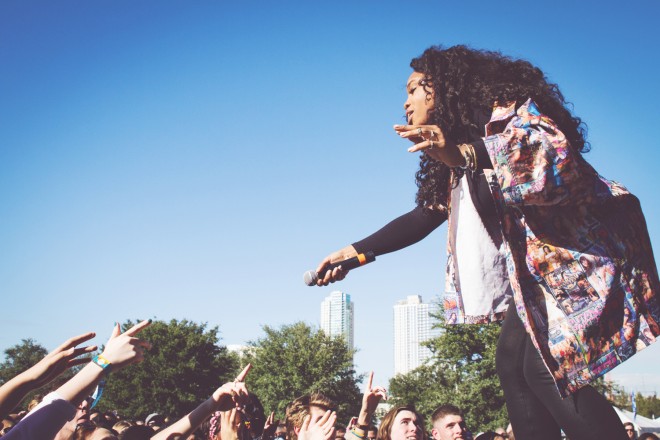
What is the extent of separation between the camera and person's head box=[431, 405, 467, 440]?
5516mm

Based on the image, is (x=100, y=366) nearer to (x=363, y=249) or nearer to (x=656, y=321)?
(x=363, y=249)

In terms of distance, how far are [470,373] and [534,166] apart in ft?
97.2

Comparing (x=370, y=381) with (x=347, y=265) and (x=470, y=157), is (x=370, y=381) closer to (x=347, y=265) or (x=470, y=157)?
(x=347, y=265)

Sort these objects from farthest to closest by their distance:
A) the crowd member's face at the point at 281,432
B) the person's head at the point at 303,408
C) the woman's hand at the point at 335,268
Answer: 1. the crowd member's face at the point at 281,432
2. the person's head at the point at 303,408
3. the woman's hand at the point at 335,268

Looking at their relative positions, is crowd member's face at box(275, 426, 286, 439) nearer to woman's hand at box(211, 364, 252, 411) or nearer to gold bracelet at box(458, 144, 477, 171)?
woman's hand at box(211, 364, 252, 411)

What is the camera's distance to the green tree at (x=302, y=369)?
43.0 m

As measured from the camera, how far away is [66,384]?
203cm

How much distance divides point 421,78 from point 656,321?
1280mm

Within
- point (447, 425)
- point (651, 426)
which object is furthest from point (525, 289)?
point (651, 426)

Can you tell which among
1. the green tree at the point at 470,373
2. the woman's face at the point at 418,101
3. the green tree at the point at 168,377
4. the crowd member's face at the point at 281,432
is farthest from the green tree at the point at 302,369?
the woman's face at the point at 418,101

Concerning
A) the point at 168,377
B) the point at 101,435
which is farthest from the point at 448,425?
the point at 168,377

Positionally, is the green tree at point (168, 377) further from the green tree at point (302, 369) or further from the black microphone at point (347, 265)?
the black microphone at point (347, 265)

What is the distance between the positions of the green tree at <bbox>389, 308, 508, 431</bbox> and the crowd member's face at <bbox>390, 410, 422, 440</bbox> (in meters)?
23.5

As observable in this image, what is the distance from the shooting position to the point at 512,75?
82.9 inches
